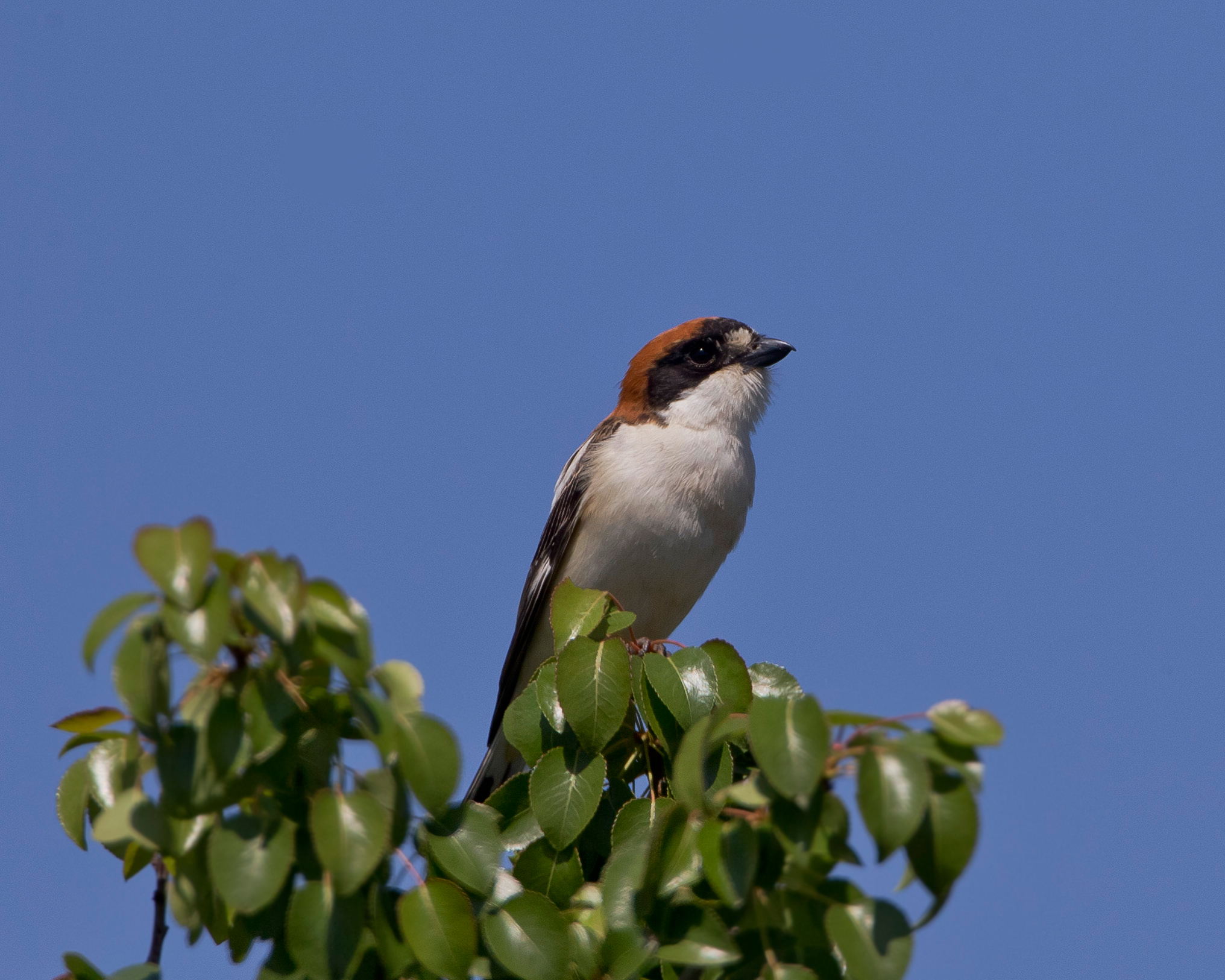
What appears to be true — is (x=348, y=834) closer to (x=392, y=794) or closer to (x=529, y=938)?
(x=392, y=794)

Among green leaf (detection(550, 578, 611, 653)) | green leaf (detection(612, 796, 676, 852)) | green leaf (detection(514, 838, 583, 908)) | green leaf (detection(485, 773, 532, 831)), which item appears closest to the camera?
green leaf (detection(612, 796, 676, 852))

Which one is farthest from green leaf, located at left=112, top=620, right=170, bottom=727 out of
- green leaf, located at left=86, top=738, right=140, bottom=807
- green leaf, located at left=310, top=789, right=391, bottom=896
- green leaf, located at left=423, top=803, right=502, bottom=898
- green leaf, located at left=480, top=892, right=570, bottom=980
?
green leaf, located at left=480, top=892, right=570, bottom=980

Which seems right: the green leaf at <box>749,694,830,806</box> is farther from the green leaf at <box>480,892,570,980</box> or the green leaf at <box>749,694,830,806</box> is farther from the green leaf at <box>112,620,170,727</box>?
the green leaf at <box>112,620,170,727</box>

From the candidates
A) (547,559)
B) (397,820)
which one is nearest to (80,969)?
(397,820)

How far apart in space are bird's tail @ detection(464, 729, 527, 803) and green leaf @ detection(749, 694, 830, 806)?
13.4 feet

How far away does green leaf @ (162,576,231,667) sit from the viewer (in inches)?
78.0

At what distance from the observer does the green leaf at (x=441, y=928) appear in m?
2.44

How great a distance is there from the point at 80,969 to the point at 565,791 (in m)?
1.21

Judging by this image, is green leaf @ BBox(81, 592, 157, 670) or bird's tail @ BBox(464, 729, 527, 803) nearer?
green leaf @ BBox(81, 592, 157, 670)

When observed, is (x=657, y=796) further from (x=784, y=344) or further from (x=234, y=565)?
(x=784, y=344)

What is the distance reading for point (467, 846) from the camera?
272cm

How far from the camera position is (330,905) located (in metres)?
2.35

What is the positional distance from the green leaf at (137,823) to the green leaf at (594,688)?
1.18m

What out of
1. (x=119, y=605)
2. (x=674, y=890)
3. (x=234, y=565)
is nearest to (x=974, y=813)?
(x=674, y=890)
